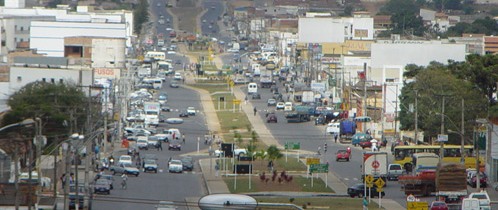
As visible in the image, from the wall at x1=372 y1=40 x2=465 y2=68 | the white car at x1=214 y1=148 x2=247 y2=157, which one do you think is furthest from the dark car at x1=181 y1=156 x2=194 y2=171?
the wall at x1=372 y1=40 x2=465 y2=68

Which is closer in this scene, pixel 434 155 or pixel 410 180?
pixel 410 180

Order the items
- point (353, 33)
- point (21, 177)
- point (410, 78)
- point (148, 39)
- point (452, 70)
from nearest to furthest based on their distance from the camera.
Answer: point (21, 177) → point (452, 70) → point (410, 78) → point (353, 33) → point (148, 39)

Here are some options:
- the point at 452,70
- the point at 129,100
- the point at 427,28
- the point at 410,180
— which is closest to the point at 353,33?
the point at 427,28

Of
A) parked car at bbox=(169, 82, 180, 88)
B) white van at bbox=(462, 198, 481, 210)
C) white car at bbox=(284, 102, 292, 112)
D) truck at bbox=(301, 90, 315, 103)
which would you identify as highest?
parked car at bbox=(169, 82, 180, 88)

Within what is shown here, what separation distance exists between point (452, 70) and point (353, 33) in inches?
3050

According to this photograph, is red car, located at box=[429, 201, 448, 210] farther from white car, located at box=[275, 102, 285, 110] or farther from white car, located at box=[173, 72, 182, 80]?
white car, located at box=[173, 72, 182, 80]

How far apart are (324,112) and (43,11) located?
223 ft

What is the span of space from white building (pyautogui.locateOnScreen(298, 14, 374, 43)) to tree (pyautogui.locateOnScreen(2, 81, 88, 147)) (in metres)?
87.1

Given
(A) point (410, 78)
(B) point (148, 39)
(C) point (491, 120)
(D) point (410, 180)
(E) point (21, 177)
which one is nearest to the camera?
(E) point (21, 177)

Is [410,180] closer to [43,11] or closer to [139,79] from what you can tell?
[139,79]

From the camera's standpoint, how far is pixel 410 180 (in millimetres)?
62250

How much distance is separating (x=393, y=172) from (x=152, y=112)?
39.1 metres

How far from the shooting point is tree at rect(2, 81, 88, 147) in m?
75.8

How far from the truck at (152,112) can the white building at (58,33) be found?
3307 cm
